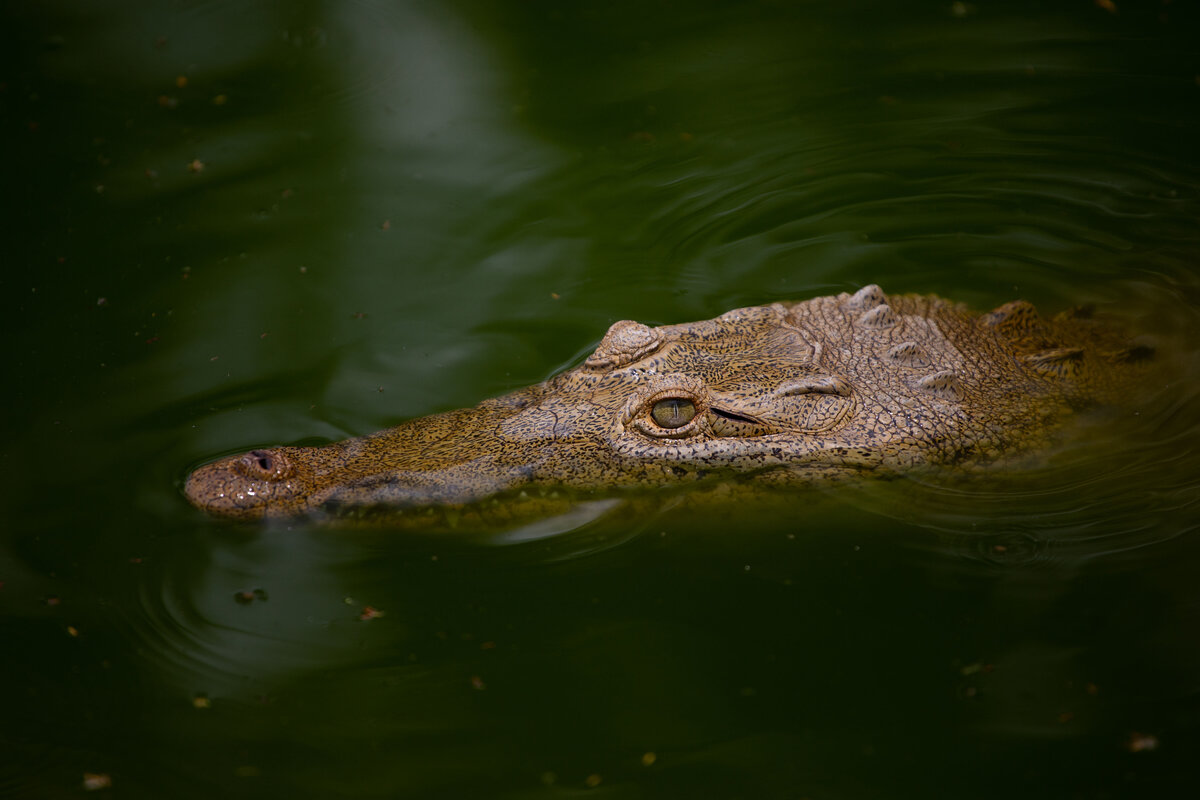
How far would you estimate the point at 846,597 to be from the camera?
3.41m

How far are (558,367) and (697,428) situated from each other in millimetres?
1094

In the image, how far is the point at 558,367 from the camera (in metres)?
4.29

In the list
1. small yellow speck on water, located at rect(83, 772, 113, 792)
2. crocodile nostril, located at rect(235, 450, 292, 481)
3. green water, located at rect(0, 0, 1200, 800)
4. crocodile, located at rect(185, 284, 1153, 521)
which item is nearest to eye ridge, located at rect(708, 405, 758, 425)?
crocodile, located at rect(185, 284, 1153, 521)

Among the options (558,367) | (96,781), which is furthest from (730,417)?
(96,781)

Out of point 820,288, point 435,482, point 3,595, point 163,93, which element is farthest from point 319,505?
point 163,93

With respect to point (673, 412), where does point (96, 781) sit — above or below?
below

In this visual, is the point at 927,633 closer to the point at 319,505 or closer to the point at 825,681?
the point at 825,681

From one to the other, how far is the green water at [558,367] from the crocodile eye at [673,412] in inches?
16.7

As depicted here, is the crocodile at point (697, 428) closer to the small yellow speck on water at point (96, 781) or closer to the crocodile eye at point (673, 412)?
the crocodile eye at point (673, 412)

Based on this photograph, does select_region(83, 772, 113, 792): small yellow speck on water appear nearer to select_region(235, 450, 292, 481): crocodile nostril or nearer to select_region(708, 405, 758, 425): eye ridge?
select_region(235, 450, 292, 481): crocodile nostril

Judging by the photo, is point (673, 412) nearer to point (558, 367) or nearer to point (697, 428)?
point (697, 428)

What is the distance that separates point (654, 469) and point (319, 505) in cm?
133

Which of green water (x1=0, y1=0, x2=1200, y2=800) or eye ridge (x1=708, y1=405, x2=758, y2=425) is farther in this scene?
eye ridge (x1=708, y1=405, x2=758, y2=425)

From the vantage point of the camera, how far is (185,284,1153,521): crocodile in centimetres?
341
